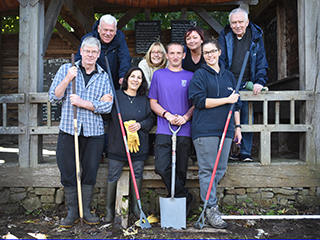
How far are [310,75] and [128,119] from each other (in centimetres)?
253

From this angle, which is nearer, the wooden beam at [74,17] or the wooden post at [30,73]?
the wooden post at [30,73]

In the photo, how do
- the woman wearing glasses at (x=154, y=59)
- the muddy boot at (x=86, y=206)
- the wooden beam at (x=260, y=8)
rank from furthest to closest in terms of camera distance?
the wooden beam at (x=260, y=8) < the woman wearing glasses at (x=154, y=59) < the muddy boot at (x=86, y=206)

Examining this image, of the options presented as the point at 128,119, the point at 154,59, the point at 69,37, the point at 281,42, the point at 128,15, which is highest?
the point at 128,15

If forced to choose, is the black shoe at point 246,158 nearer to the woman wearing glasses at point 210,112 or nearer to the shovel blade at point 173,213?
the woman wearing glasses at point 210,112

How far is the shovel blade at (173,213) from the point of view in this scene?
2893mm

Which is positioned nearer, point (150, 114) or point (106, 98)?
Result: point (106, 98)

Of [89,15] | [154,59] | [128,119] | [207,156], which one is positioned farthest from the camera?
[89,15]

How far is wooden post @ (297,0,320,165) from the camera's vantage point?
11.8 feet

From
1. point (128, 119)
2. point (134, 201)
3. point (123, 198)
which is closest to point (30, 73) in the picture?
point (128, 119)

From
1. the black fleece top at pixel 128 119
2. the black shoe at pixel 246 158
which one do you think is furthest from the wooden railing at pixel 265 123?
the black fleece top at pixel 128 119

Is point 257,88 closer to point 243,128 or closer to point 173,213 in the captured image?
point 243,128

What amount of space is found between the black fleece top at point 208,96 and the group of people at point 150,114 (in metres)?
0.01

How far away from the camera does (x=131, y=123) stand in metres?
3.06

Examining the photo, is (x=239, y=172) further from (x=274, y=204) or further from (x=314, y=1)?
(x=314, y=1)
